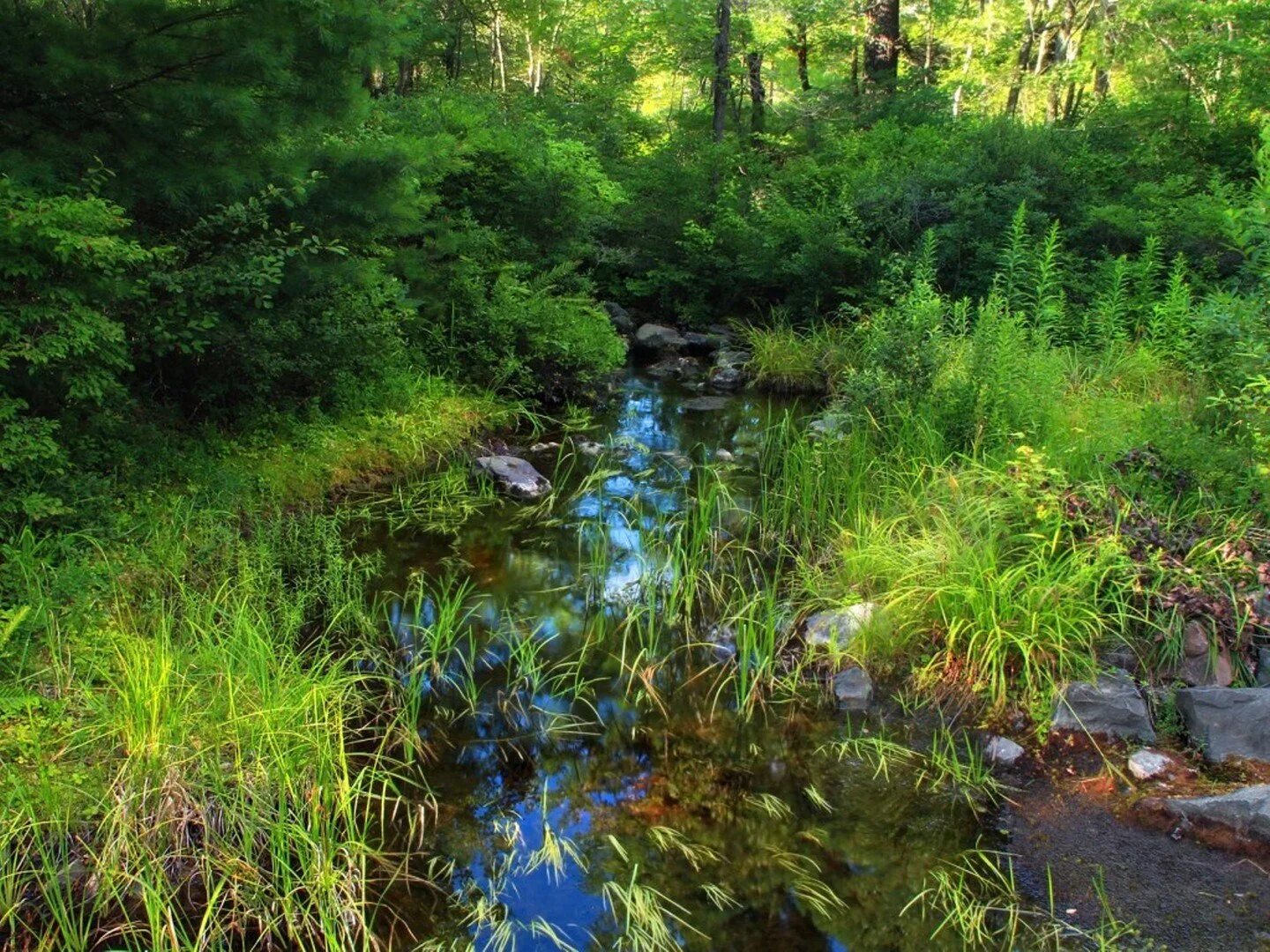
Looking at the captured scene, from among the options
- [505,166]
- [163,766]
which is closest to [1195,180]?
[505,166]

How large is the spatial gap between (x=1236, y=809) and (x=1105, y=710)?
2.25ft

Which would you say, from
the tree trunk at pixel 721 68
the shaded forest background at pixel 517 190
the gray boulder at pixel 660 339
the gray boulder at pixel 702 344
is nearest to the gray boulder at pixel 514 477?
the shaded forest background at pixel 517 190

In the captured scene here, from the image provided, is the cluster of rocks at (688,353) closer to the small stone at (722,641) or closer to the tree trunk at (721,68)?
the tree trunk at (721,68)

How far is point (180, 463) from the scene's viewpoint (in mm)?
5383

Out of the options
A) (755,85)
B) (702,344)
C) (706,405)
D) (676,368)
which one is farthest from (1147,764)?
(755,85)

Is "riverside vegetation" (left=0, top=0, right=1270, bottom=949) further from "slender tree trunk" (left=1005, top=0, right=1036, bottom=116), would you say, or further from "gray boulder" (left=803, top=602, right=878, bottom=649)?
"slender tree trunk" (left=1005, top=0, right=1036, bottom=116)

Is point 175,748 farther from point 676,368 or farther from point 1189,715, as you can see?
point 676,368

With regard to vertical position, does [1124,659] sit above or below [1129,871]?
above

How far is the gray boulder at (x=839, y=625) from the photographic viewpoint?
4527 millimetres

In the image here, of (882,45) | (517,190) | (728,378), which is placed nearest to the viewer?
(517,190)

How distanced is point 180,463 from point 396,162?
228cm

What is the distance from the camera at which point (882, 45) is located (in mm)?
16375

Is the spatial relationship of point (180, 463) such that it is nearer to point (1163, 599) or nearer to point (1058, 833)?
point (1058, 833)

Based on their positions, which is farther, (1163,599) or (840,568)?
(840,568)
